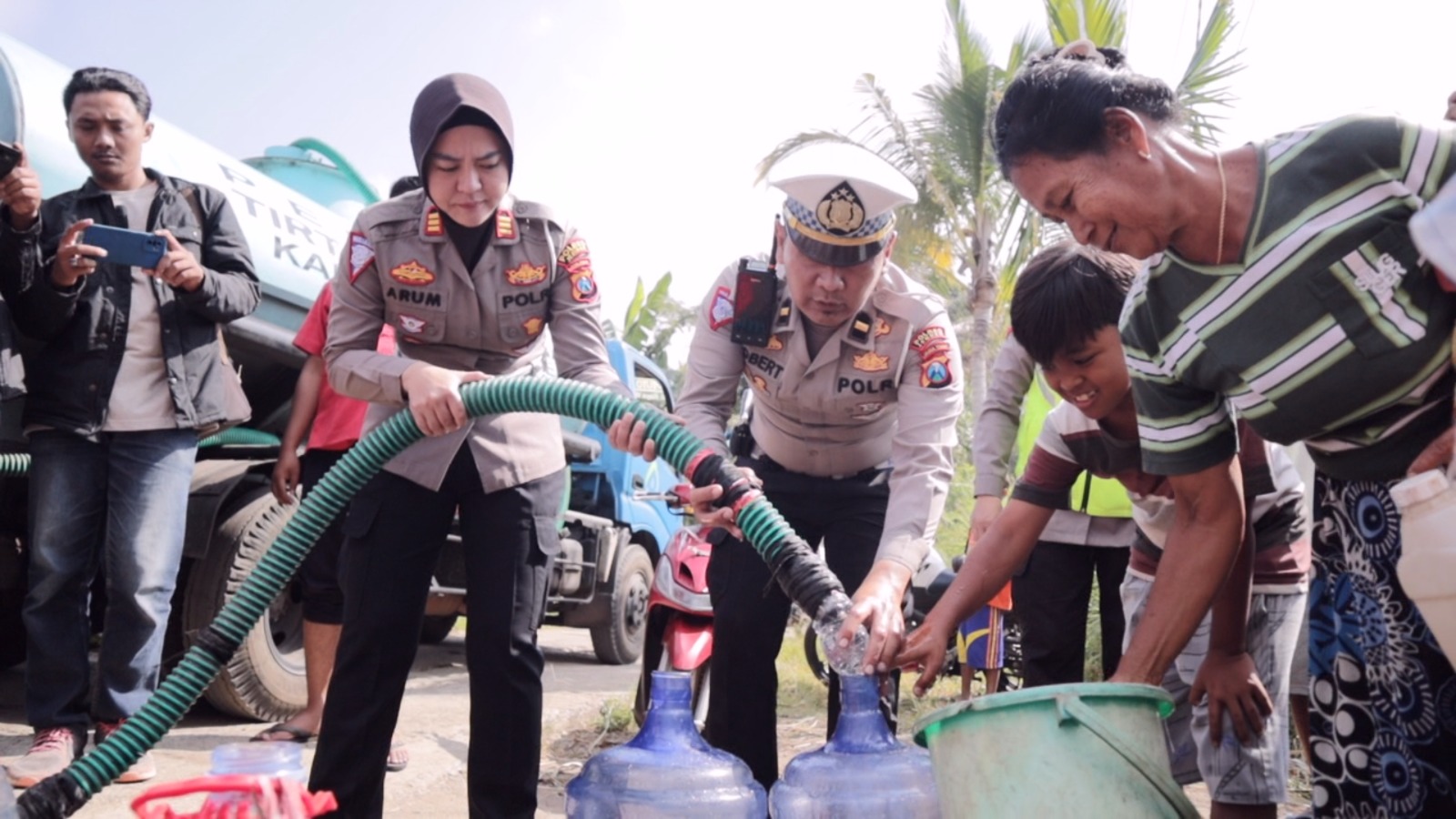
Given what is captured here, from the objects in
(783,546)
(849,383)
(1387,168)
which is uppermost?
(1387,168)

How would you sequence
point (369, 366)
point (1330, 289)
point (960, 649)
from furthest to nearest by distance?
1. point (960, 649)
2. point (369, 366)
3. point (1330, 289)

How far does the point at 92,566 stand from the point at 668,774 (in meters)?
2.86

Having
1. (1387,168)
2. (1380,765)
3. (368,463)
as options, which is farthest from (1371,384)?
(368,463)

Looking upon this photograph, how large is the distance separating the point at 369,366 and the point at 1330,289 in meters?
2.17

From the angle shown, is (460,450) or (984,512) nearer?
(460,450)

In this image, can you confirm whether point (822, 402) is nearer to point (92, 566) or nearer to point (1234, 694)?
point (1234, 694)

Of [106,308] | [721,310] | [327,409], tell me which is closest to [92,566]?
[106,308]

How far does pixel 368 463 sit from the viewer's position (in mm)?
2869

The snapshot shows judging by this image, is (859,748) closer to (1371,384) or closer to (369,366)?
(1371,384)

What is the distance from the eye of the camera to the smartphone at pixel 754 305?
11.2 feet

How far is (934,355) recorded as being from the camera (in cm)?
333

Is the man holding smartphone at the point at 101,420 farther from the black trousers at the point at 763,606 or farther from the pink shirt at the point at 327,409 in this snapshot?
the black trousers at the point at 763,606

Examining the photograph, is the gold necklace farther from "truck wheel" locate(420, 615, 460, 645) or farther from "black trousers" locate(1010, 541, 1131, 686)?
"truck wheel" locate(420, 615, 460, 645)

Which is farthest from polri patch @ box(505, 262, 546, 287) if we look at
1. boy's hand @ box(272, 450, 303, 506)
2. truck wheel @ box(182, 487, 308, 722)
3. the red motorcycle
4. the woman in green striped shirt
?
truck wheel @ box(182, 487, 308, 722)
